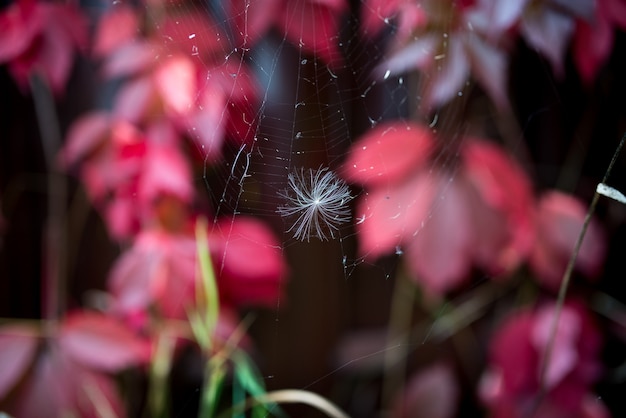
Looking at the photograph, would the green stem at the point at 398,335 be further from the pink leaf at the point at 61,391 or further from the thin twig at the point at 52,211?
the thin twig at the point at 52,211

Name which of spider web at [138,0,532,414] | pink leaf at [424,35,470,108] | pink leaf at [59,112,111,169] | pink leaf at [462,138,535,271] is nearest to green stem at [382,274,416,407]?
spider web at [138,0,532,414]

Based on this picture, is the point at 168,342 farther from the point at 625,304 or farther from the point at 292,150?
the point at 625,304

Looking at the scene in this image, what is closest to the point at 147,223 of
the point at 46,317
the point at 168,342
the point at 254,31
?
the point at 168,342

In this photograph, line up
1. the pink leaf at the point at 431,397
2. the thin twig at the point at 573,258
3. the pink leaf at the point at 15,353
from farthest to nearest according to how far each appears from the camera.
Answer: the pink leaf at the point at 431,397 → the pink leaf at the point at 15,353 → the thin twig at the point at 573,258

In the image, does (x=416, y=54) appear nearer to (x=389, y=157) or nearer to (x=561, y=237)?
(x=389, y=157)

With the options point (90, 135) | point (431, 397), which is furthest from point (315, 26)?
point (431, 397)

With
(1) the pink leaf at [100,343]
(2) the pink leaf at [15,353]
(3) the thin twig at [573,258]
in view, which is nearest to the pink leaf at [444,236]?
(3) the thin twig at [573,258]

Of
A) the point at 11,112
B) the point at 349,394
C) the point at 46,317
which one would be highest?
the point at 11,112
